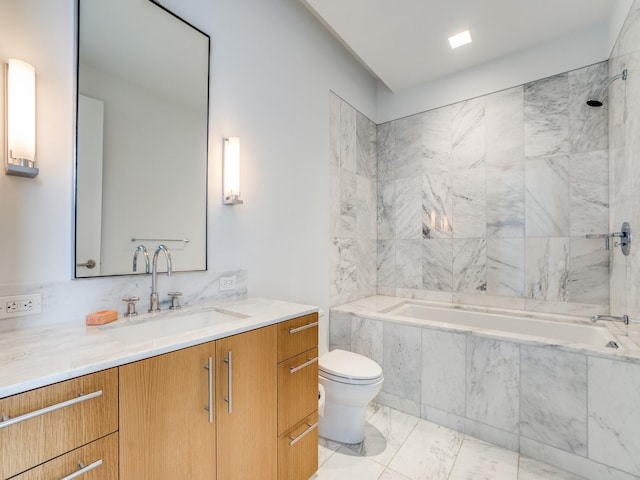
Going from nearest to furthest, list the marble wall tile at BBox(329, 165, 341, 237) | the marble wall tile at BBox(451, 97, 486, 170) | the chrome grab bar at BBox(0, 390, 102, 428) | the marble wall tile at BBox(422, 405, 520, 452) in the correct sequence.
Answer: the chrome grab bar at BBox(0, 390, 102, 428) < the marble wall tile at BBox(422, 405, 520, 452) < the marble wall tile at BBox(329, 165, 341, 237) < the marble wall tile at BBox(451, 97, 486, 170)

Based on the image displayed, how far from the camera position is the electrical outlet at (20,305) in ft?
3.58

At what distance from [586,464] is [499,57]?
3.09 meters

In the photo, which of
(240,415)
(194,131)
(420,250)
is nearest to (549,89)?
(420,250)

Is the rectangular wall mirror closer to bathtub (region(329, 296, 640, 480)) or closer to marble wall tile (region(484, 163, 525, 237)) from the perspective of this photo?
bathtub (region(329, 296, 640, 480))

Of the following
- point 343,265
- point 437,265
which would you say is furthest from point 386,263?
point 343,265

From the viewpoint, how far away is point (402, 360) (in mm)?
2344

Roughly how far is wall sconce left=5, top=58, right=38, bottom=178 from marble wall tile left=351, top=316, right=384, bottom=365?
7.37 feet

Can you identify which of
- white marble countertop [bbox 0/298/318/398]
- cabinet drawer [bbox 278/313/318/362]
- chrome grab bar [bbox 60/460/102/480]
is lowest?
chrome grab bar [bbox 60/460/102/480]

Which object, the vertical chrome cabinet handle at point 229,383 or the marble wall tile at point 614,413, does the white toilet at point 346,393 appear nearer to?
the vertical chrome cabinet handle at point 229,383

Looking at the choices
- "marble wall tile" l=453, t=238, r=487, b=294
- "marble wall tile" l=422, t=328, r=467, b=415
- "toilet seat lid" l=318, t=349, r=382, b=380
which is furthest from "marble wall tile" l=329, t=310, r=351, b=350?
"marble wall tile" l=453, t=238, r=487, b=294

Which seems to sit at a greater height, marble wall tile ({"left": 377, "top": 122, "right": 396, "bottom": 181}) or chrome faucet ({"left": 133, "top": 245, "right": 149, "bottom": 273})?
marble wall tile ({"left": 377, "top": 122, "right": 396, "bottom": 181})

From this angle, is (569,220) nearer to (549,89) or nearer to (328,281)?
(549,89)

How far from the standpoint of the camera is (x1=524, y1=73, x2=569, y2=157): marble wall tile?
2.49m

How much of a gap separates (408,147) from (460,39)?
1.06 meters
